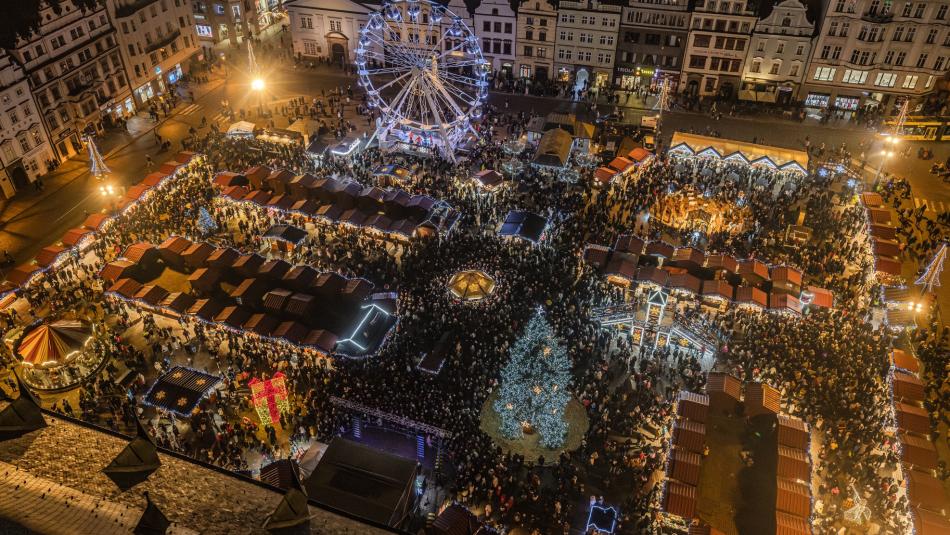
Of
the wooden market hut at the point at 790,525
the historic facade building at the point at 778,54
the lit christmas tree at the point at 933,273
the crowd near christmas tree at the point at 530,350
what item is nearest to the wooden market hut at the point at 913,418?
the crowd near christmas tree at the point at 530,350

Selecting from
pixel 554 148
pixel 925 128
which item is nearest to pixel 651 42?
pixel 554 148

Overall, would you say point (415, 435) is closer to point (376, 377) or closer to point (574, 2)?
point (376, 377)

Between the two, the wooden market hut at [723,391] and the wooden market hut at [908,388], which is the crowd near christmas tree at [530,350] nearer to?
the wooden market hut at [908,388]

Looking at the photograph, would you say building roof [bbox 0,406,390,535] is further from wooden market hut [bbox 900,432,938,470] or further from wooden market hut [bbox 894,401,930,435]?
wooden market hut [bbox 894,401,930,435]

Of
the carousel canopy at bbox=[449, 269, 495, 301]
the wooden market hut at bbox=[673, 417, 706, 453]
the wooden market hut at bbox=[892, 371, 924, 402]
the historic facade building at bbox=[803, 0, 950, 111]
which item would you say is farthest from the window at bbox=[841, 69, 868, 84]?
the wooden market hut at bbox=[673, 417, 706, 453]

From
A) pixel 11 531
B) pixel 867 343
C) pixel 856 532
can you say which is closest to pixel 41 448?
pixel 11 531

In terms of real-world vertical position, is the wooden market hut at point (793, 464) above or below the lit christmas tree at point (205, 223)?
below

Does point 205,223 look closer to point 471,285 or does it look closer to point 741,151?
point 471,285
